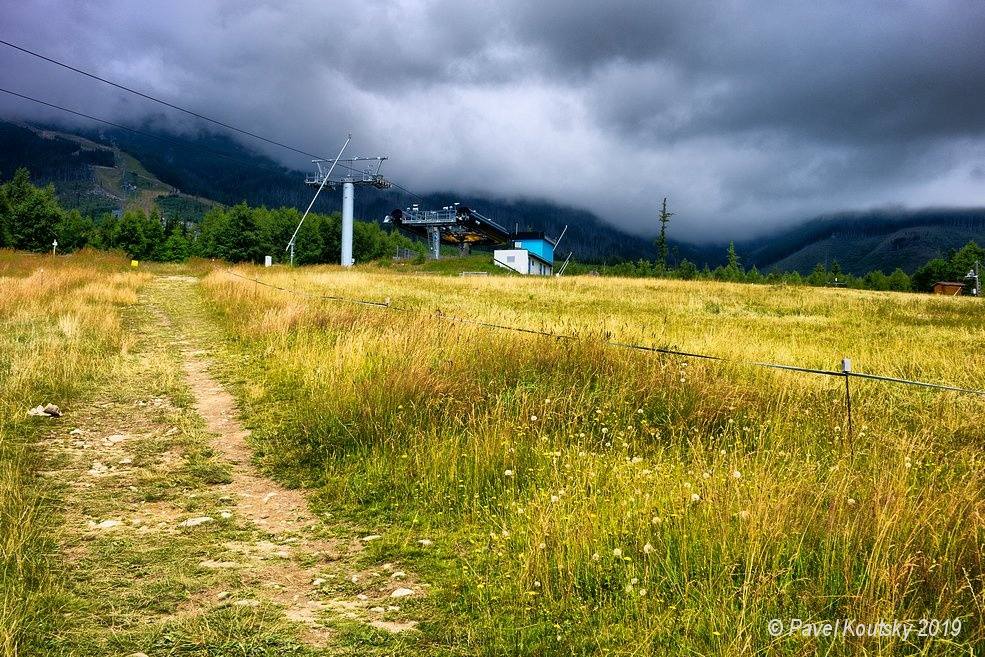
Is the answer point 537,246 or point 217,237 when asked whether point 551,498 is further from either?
point 217,237

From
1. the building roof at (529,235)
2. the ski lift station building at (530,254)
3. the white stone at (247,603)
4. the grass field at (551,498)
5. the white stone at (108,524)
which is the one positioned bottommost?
the white stone at (247,603)

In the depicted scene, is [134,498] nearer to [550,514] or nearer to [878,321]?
[550,514]

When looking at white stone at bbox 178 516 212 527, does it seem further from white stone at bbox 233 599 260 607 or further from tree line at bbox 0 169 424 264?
tree line at bbox 0 169 424 264

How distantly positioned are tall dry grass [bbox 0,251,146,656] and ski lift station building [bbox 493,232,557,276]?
6556 cm

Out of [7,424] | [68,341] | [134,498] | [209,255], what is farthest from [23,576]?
[209,255]

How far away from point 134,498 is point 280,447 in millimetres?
1591

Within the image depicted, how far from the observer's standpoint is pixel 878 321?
1875cm

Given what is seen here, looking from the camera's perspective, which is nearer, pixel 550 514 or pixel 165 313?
pixel 550 514

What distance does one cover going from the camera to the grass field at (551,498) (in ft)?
9.99

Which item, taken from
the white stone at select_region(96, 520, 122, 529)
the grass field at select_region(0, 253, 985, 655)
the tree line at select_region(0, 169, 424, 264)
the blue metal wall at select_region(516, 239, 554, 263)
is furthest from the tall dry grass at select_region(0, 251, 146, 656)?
the blue metal wall at select_region(516, 239, 554, 263)

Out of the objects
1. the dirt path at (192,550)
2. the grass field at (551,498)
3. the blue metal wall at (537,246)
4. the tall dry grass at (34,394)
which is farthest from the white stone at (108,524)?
the blue metal wall at (537,246)

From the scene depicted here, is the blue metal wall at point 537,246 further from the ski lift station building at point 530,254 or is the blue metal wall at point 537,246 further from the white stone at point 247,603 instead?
the white stone at point 247,603

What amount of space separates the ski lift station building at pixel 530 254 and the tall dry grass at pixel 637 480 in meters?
73.1

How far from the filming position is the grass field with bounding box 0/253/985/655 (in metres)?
3.04
